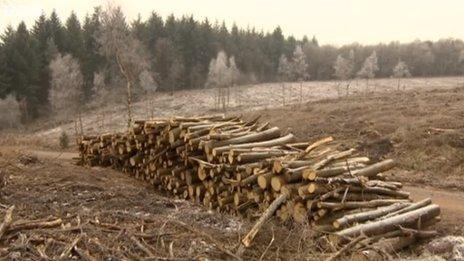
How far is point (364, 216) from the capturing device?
964 cm

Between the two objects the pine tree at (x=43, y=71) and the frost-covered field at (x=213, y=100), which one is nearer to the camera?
the frost-covered field at (x=213, y=100)

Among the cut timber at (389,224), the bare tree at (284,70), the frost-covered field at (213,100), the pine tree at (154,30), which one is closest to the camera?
the cut timber at (389,224)

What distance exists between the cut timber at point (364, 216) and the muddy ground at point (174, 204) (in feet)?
2.04

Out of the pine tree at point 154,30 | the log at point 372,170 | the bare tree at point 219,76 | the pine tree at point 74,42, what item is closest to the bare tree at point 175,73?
the bare tree at point 219,76

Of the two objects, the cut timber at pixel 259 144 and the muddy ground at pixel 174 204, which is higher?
the cut timber at pixel 259 144

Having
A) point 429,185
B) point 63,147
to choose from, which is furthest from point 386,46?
point 429,185

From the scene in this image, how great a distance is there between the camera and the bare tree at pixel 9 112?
5650 centimetres

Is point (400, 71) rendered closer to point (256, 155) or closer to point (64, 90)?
point (64, 90)

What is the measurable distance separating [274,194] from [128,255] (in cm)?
404

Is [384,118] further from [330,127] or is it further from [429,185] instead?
[429,185]

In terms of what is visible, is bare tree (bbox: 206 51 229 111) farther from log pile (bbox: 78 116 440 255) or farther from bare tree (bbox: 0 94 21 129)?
log pile (bbox: 78 116 440 255)

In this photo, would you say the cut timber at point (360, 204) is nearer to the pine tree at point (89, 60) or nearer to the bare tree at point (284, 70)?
the pine tree at point (89, 60)

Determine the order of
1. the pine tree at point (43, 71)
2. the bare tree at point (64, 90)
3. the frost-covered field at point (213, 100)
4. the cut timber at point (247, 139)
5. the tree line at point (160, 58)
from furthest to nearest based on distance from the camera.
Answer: the pine tree at point (43, 71), the tree line at point (160, 58), the bare tree at point (64, 90), the frost-covered field at point (213, 100), the cut timber at point (247, 139)

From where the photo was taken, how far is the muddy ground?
7.60m
